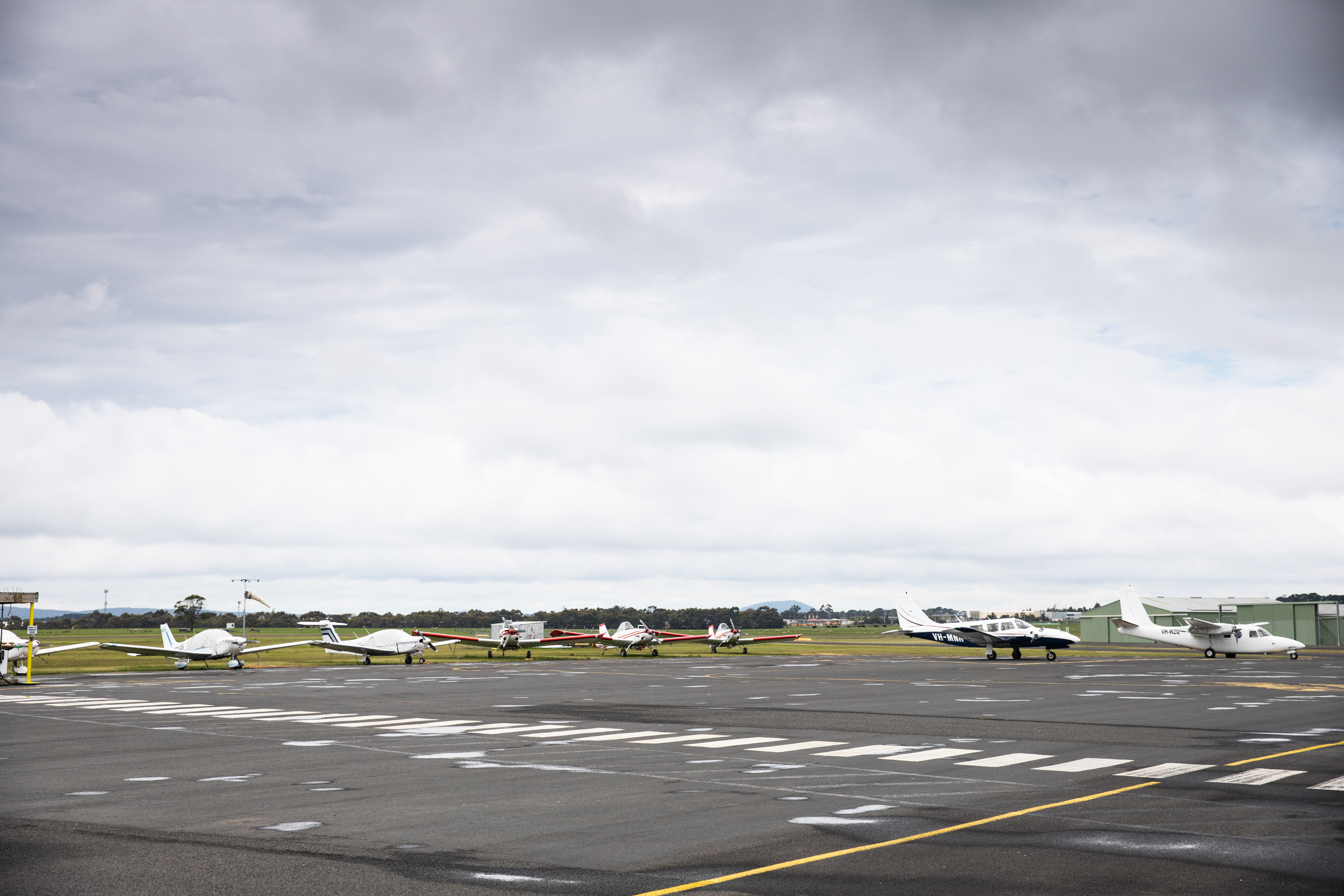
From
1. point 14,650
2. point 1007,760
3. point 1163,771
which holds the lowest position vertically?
point 14,650

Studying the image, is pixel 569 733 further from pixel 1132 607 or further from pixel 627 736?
pixel 1132 607

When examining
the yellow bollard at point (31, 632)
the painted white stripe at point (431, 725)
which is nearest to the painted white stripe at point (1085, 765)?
the painted white stripe at point (431, 725)

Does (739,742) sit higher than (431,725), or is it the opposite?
(739,742)

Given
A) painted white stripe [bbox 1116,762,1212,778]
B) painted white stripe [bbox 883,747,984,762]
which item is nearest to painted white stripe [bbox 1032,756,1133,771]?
painted white stripe [bbox 1116,762,1212,778]

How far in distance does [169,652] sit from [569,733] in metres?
43.9


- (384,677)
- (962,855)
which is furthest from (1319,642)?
(962,855)

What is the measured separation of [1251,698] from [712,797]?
21.9 meters

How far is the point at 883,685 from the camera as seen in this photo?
→ 34.5m

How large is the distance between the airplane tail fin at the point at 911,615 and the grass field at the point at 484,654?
226cm

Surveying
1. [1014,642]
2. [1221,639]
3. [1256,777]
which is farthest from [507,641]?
[1256,777]

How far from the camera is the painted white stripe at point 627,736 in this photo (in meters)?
18.6

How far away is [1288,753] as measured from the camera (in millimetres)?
15953

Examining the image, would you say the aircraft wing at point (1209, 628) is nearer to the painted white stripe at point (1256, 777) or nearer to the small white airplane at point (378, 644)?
the small white airplane at point (378, 644)

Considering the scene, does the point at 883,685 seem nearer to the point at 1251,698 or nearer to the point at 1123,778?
the point at 1251,698
